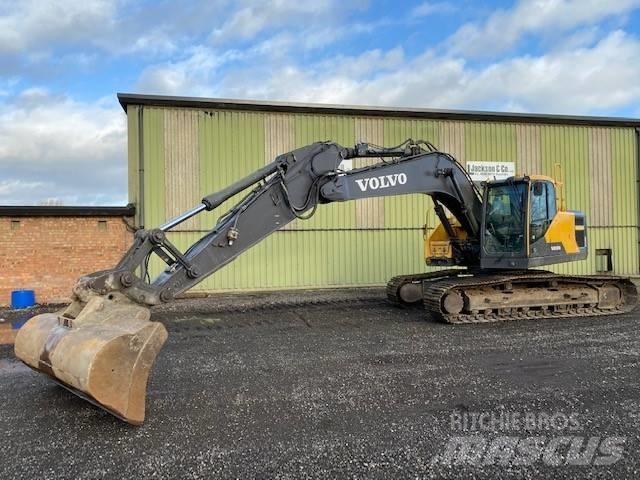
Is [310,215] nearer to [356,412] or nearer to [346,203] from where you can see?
[356,412]

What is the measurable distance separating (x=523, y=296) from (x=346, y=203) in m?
7.47

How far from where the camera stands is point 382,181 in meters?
8.48

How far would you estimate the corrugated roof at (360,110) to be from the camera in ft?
47.9

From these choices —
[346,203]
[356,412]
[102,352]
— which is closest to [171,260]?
[102,352]

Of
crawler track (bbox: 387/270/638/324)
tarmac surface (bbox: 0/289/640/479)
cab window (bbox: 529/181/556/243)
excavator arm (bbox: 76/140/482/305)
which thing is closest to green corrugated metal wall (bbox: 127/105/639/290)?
crawler track (bbox: 387/270/638/324)

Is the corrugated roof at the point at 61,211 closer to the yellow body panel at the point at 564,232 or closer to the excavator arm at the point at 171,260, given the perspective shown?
the excavator arm at the point at 171,260

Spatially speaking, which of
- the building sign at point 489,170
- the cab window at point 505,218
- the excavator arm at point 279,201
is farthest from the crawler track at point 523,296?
the building sign at point 489,170

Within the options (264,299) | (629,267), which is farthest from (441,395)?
(629,267)

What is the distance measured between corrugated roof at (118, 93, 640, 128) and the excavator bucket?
1087 cm

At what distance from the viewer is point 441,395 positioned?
16.9 ft


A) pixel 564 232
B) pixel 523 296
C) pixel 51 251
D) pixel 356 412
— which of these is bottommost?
pixel 356 412

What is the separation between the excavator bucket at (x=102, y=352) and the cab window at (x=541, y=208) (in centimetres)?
749

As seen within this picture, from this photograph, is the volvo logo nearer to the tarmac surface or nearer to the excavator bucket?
the tarmac surface

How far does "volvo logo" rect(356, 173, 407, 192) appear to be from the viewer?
826 centimetres
